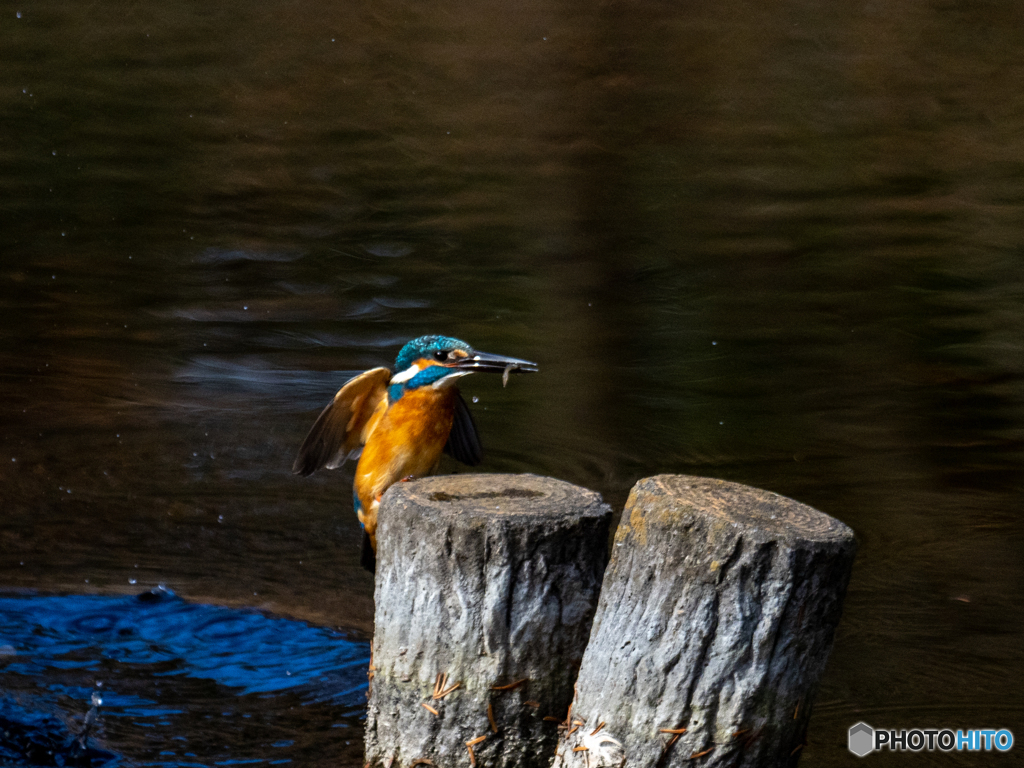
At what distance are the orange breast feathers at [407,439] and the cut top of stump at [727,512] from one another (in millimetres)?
934

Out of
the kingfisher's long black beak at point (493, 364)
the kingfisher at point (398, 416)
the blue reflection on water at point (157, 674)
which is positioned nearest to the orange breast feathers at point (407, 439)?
the kingfisher at point (398, 416)

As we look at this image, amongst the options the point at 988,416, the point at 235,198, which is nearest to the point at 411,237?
the point at 235,198

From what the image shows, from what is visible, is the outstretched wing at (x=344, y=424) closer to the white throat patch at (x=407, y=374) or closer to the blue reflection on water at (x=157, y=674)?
the white throat patch at (x=407, y=374)

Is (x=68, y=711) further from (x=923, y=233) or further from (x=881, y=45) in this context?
(x=881, y=45)

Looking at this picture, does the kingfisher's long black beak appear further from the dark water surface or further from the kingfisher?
the dark water surface

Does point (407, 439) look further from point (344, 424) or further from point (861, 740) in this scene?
point (861, 740)

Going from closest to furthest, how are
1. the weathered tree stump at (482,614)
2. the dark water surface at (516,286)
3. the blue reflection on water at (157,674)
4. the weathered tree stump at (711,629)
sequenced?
1. the weathered tree stump at (711,629)
2. the weathered tree stump at (482,614)
3. the blue reflection on water at (157,674)
4. the dark water surface at (516,286)

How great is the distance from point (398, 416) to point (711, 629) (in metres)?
1.13

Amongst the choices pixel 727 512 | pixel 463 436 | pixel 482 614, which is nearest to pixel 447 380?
pixel 463 436

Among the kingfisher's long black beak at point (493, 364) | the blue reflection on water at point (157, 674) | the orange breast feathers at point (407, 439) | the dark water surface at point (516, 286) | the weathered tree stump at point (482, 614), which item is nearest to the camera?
the weathered tree stump at point (482, 614)

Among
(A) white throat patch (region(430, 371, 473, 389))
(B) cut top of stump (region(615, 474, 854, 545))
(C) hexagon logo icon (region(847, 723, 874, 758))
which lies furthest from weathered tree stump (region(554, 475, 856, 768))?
(A) white throat patch (region(430, 371, 473, 389))

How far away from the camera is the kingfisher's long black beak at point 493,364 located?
2527 mm

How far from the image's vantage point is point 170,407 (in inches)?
184

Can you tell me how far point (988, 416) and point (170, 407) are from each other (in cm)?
314
